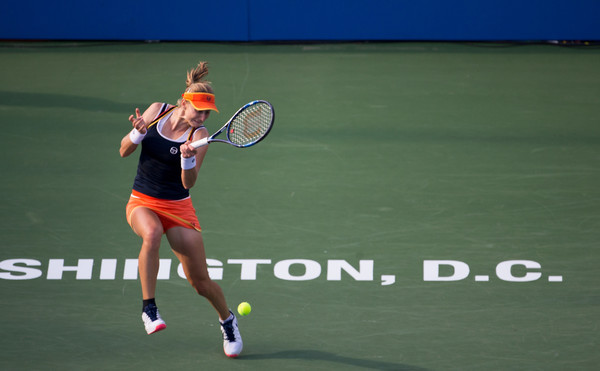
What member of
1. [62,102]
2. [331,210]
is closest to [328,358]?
[331,210]

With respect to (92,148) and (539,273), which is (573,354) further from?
(92,148)

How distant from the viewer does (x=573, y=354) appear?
282 inches

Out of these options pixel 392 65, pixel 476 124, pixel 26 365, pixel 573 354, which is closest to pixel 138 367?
pixel 26 365

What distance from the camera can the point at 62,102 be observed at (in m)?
12.1

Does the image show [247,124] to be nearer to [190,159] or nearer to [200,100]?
[200,100]

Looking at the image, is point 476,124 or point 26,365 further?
point 476,124

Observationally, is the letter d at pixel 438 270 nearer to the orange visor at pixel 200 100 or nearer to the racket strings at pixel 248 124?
the racket strings at pixel 248 124

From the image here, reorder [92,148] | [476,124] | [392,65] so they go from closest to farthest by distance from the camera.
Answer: [92,148] < [476,124] < [392,65]

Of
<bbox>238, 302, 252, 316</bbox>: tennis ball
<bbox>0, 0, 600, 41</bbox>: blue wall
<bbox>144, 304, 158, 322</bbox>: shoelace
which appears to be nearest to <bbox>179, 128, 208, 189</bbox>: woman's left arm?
<bbox>144, 304, 158, 322</bbox>: shoelace

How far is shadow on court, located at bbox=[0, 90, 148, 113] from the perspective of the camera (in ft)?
39.2

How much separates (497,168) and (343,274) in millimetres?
2808

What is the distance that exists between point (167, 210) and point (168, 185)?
177mm

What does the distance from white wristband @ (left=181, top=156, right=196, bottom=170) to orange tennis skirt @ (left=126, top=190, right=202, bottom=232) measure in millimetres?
413

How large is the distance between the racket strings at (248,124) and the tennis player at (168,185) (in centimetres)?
28
